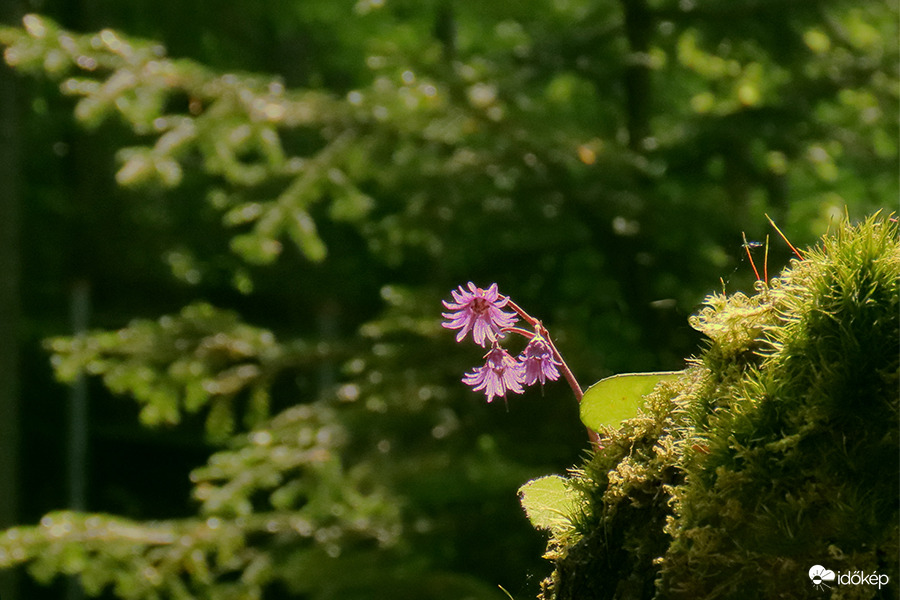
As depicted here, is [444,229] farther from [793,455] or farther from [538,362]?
[793,455]

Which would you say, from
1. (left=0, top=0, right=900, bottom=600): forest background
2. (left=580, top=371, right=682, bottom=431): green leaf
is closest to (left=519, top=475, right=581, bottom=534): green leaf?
(left=580, top=371, right=682, bottom=431): green leaf

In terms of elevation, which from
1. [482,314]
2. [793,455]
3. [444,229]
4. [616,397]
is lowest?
[793,455]

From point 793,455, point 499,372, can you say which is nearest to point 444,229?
point 499,372

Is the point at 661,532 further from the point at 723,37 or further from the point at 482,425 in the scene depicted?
the point at 723,37

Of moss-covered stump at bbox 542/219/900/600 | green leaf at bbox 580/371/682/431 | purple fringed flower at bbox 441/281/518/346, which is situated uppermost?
purple fringed flower at bbox 441/281/518/346

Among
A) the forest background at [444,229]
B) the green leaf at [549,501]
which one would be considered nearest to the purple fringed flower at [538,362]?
the green leaf at [549,501]

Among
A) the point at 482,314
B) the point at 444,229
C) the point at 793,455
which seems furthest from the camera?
the point at 444,229

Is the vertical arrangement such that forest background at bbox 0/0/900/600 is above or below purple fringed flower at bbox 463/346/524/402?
above

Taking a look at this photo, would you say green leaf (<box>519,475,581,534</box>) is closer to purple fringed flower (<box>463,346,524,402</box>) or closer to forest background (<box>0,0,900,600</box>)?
purple fringed flower (<box>463,346,524,402</box>)
